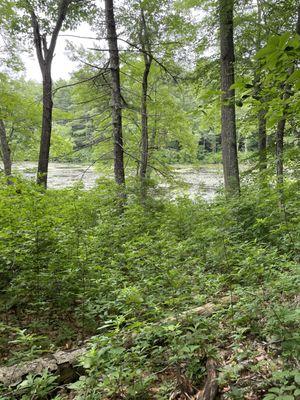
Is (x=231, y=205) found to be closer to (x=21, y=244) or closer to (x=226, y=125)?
(x=226, y=125)

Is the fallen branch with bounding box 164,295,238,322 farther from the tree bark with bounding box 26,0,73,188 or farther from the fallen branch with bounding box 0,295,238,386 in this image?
the tree bark with bounding box 26,0,73,188

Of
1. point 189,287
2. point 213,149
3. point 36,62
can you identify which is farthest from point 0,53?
point 213,149

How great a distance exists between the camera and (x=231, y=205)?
5.02 m

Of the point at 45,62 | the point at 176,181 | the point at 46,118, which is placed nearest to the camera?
the point at 45,62

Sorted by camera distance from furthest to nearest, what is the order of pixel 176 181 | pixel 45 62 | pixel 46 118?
pixel 176 181 → pixel 46 118 → pixel 45 62

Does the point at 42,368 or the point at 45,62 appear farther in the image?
the point at 45,62

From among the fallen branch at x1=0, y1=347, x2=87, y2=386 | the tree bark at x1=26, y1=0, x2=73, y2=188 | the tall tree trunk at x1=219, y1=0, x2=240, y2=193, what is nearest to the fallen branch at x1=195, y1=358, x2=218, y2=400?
the fallen branch at x1=0, y1=347, x2=87, y2=386

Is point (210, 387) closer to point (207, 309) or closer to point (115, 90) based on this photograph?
point (207, 309)

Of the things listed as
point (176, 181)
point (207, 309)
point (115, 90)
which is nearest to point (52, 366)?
point (207, 309)

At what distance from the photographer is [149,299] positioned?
8.73 feet

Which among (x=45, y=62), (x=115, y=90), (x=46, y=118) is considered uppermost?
(x=45, y=62)

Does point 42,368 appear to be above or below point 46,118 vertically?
below

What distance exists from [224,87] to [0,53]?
339 inches

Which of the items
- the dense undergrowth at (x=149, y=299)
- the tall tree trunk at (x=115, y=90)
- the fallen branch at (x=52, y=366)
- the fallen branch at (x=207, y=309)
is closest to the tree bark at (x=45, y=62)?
the tall tree trunk at (x=115, y=90)
